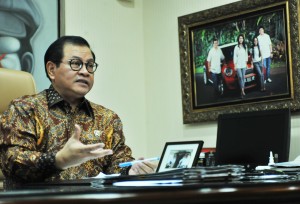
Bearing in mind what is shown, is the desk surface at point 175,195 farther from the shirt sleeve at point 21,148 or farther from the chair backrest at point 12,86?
the chair backrest at point 12,86

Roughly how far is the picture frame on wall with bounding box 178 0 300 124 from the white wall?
3.9 inches

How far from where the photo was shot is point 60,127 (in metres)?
1.79

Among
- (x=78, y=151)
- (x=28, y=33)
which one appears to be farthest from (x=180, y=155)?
(x=28, y=33)

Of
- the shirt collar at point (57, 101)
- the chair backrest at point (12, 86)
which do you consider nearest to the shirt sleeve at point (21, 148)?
the shirt collar at point (57, 101)

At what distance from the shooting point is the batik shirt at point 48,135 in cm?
151

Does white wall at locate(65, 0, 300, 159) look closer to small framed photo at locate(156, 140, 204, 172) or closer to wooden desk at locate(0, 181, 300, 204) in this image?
small framed photo at locate(156, 140, 204, 172)

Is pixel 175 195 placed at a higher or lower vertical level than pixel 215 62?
lower

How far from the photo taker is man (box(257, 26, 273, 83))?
276cm

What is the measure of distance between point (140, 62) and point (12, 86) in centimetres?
162

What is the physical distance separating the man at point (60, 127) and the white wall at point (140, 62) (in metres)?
1.23

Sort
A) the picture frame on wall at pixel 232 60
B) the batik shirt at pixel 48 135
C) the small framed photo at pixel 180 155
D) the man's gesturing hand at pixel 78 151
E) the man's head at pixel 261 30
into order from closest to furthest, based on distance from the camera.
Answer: the man's gesturing hand at pixel 78 151, the small framed photo at pixel 180 155, the batik shirt at pixel 48 135, the picture frame on wall at pixel 232 60, the man's head at pixel 261 30

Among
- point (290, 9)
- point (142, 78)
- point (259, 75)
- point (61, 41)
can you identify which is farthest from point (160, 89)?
point (61, 41)

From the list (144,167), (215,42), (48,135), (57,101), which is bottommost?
(144,167)

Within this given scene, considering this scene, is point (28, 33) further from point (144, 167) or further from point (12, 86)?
point (144, 167)
